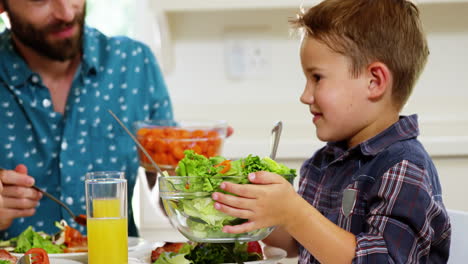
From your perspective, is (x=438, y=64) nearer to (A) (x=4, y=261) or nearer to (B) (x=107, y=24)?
(B) (x=107, y=24)

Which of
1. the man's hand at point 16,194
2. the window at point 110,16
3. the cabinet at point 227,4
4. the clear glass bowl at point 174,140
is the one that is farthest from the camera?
the window at point 110,16

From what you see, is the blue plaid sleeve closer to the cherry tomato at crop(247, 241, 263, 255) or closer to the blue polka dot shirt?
the cherry tomato at crop(247, 241, 263, 255)

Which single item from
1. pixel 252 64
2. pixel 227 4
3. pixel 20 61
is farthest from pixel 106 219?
pixel 252 64

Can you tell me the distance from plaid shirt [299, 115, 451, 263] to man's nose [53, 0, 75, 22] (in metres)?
0.88

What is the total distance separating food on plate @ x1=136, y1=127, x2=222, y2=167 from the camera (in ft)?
4.97

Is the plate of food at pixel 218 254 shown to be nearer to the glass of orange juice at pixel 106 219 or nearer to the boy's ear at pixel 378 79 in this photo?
the glass of orange juice at pixel 106 219

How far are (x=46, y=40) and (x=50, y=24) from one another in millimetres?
47

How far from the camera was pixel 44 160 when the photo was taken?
1.93 meters

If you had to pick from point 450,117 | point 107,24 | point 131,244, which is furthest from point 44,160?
point 450,117

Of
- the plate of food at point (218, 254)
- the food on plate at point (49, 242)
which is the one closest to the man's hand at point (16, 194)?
the food on plate at point (49, 242)

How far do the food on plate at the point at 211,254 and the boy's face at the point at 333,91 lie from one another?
0.96 feet

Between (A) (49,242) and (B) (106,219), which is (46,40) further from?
(B) (106,219)

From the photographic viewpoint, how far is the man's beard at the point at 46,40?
1.88 m

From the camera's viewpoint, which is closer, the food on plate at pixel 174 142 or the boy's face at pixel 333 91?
the boy's face at pixel 333 91
